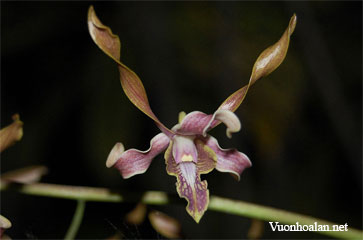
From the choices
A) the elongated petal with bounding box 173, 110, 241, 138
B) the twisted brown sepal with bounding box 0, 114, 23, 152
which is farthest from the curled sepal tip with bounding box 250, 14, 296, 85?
the twisted brown sepal with bounding box 0, 114, 23, 152

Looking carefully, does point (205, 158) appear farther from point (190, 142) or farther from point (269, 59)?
point (269, 59)

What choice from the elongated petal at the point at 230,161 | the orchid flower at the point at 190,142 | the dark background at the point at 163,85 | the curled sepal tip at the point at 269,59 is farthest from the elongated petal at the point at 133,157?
the dark background at the point at 163,85

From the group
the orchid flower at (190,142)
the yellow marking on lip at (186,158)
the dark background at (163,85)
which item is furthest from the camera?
the dark background at (163,85)

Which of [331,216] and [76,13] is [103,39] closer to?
[76,13]

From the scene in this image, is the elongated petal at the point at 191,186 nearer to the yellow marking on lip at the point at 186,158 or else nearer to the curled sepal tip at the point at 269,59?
the yellow marking on lip at the point at 186,158

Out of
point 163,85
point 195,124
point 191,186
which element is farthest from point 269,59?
point 163,85

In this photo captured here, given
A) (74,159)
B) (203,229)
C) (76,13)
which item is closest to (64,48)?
(76,13)
